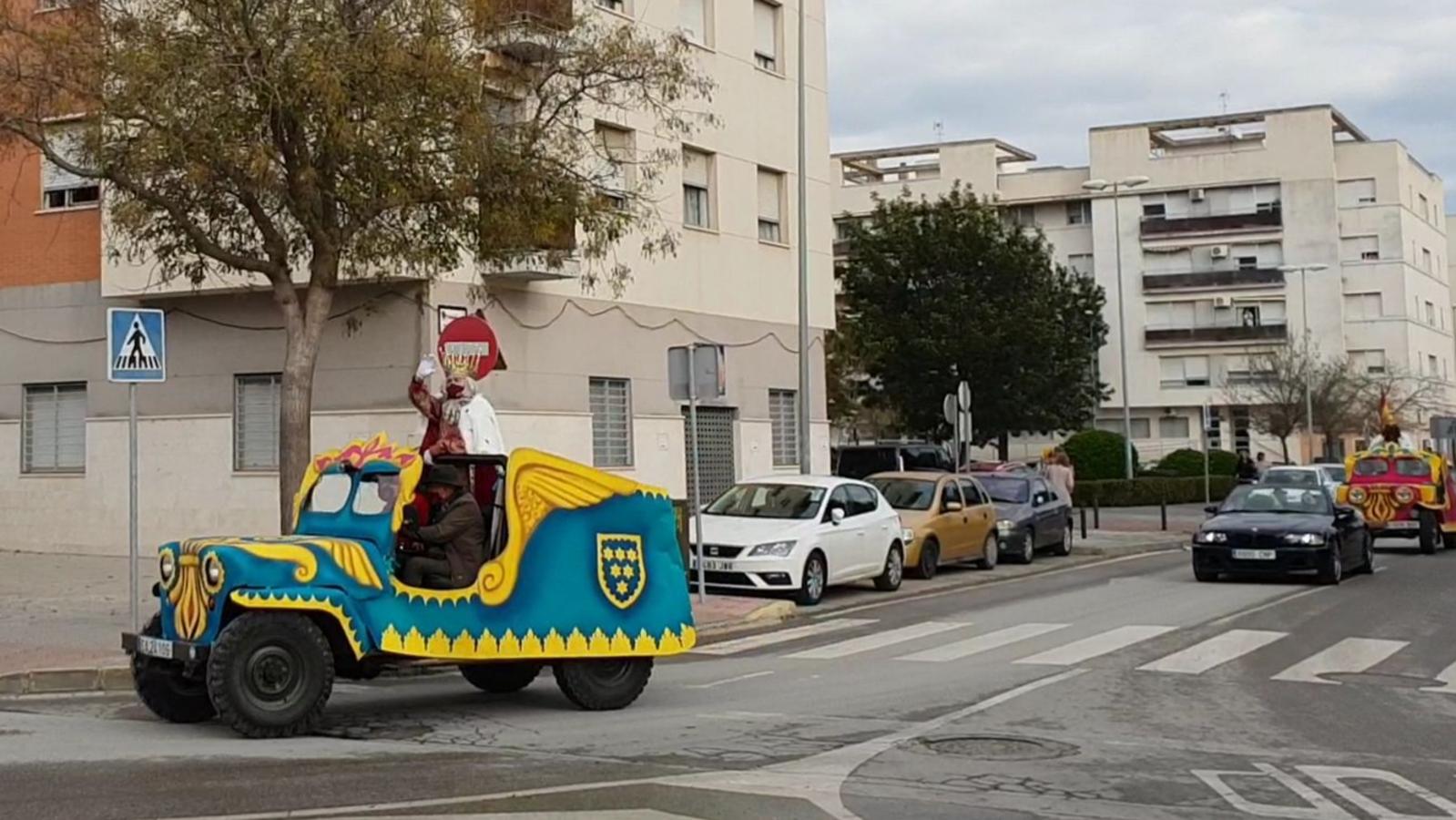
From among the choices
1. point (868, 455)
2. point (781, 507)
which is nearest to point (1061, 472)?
point (868, 455)

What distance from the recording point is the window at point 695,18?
28484 mm

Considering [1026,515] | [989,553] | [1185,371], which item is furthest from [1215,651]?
[1185,371]

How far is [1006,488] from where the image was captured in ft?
92.8

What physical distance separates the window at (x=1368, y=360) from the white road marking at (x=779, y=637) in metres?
62.4

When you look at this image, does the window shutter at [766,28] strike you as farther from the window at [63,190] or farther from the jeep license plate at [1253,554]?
the jeep license plate at [1253,554]

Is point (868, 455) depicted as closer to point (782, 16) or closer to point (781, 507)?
point (782, 16)

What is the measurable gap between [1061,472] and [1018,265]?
65.4 ft

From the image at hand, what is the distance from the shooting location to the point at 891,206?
5347 cm

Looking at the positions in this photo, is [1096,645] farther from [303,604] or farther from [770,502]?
[303,604]

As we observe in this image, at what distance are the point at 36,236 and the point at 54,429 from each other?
2.98 meters

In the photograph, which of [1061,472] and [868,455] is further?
[868,455]

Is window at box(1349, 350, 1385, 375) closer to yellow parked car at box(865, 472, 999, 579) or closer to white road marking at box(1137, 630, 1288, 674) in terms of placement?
yellow parked car at box(865, 472, 999, 579)

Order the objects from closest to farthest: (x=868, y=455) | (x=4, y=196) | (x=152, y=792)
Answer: (x=152, y=792), (x=4, y=196), (x=868, y=455)

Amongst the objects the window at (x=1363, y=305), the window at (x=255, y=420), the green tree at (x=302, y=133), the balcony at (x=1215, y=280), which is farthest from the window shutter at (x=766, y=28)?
the window at (x=1363, y=305)
